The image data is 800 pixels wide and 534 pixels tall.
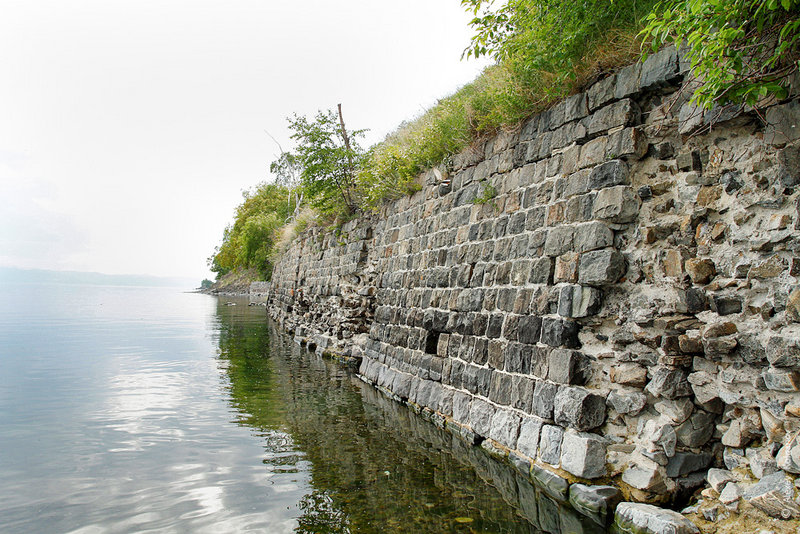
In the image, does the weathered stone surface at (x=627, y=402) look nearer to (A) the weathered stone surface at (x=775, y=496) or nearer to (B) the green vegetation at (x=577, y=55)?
(A) the weathered stone surface at (x=775, y=496)

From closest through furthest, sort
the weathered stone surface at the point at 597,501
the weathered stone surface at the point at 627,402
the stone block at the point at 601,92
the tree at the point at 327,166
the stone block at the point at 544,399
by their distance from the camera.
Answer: the weathered stone surface at the point at 597,501 → the weathered stone surface at the point at 627,402 → the stone block at the point at 544,399 → the stone block at the point at 601,92 → the tree at the point at 327,166

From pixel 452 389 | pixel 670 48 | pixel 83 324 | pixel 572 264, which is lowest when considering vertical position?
pixel 83 324

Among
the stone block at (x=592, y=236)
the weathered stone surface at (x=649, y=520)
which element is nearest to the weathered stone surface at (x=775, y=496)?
the weathered stone surface at (x=649, y=520)

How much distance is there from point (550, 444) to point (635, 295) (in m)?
1.46

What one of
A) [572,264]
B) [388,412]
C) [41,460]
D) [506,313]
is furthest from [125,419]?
[572,264]

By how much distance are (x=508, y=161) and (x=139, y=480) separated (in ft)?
16.5

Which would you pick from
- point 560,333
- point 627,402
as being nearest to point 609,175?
point 560,333

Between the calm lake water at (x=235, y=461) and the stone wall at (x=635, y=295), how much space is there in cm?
71

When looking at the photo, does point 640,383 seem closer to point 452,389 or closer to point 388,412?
point 452,389

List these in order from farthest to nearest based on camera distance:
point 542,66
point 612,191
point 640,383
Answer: point 542,66, point 612,191, point 640,383

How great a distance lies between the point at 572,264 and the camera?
4512 millimetres

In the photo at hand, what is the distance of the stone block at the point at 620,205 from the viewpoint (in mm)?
4172

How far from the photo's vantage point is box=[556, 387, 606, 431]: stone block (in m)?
4.04

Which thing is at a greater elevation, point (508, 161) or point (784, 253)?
point (508, 161)
